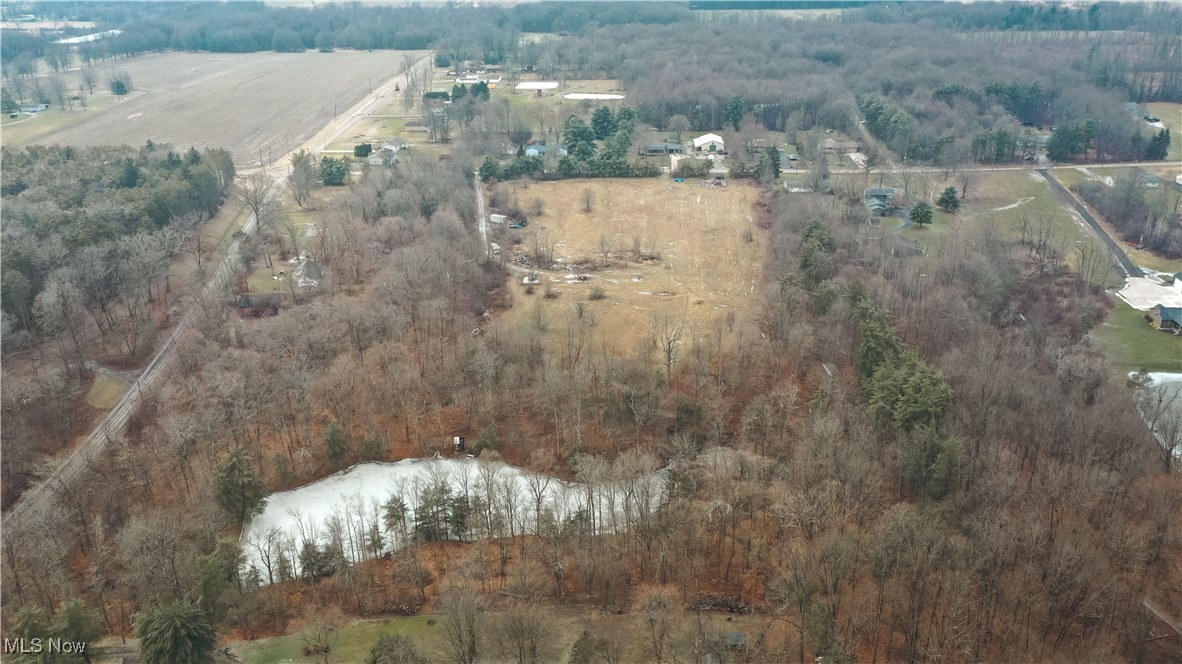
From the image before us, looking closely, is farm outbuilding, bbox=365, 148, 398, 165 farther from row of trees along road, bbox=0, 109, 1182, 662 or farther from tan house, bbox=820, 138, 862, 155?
tan house, bbox=820, 138, 862, 155

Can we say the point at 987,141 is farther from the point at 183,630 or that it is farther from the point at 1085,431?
the point at 183,630

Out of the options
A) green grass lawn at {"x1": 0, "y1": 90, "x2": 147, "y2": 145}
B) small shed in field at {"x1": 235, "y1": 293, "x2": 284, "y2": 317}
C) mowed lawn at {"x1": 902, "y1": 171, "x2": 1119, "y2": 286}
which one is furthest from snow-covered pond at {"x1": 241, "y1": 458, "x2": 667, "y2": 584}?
green grass lawn at {"x1": 0, "y1": 90, "x2": 147, "y2": 145}

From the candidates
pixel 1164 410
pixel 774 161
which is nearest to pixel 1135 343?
Result: pixel 1164 410

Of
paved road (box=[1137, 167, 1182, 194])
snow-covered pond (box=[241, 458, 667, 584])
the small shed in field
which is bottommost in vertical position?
snow-covered pond (box=[241, 458, 667, 584])

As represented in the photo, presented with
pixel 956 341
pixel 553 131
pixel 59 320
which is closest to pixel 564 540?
pixel 956 341

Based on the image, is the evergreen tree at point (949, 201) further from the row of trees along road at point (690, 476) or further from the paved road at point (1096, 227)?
the row of trees along road at point (690, 476)

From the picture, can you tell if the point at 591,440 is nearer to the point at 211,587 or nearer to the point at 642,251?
the point at 211,587
